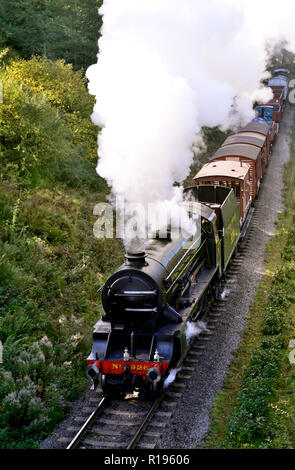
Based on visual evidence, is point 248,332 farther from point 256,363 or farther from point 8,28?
point 8,28

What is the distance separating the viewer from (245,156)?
23.0 meters

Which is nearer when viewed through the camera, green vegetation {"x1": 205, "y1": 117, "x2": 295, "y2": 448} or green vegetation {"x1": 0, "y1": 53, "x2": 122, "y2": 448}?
green vegetation {"x1": 205, "y1": 117, "x2": 295, "y2": 448}

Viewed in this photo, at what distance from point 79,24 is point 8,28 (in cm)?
411

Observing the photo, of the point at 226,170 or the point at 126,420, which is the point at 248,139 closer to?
the point at 226,170

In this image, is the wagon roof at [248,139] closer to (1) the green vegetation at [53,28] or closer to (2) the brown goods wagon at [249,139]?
(2) the brown goods wagon at [249,139]

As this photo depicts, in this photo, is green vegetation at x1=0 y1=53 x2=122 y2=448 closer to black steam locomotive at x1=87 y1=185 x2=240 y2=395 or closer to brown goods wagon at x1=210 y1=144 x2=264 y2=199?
black steam locomotive at x1=87 y1=185 x2=240 y2=395

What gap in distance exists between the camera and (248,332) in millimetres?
14016

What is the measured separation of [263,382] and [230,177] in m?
9.42

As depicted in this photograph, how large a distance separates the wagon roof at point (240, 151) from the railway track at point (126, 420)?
13.3 m

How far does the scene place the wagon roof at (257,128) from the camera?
2998 centimetres

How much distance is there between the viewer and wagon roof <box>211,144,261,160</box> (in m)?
23.4

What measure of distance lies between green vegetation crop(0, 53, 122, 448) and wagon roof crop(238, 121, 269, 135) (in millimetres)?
11820

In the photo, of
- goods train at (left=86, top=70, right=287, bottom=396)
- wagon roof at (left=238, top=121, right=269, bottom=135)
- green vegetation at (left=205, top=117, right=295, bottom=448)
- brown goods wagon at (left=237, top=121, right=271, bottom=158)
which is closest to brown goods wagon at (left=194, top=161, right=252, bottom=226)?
green vegetation at (left=205, top=117, right=295, bottom=448)
